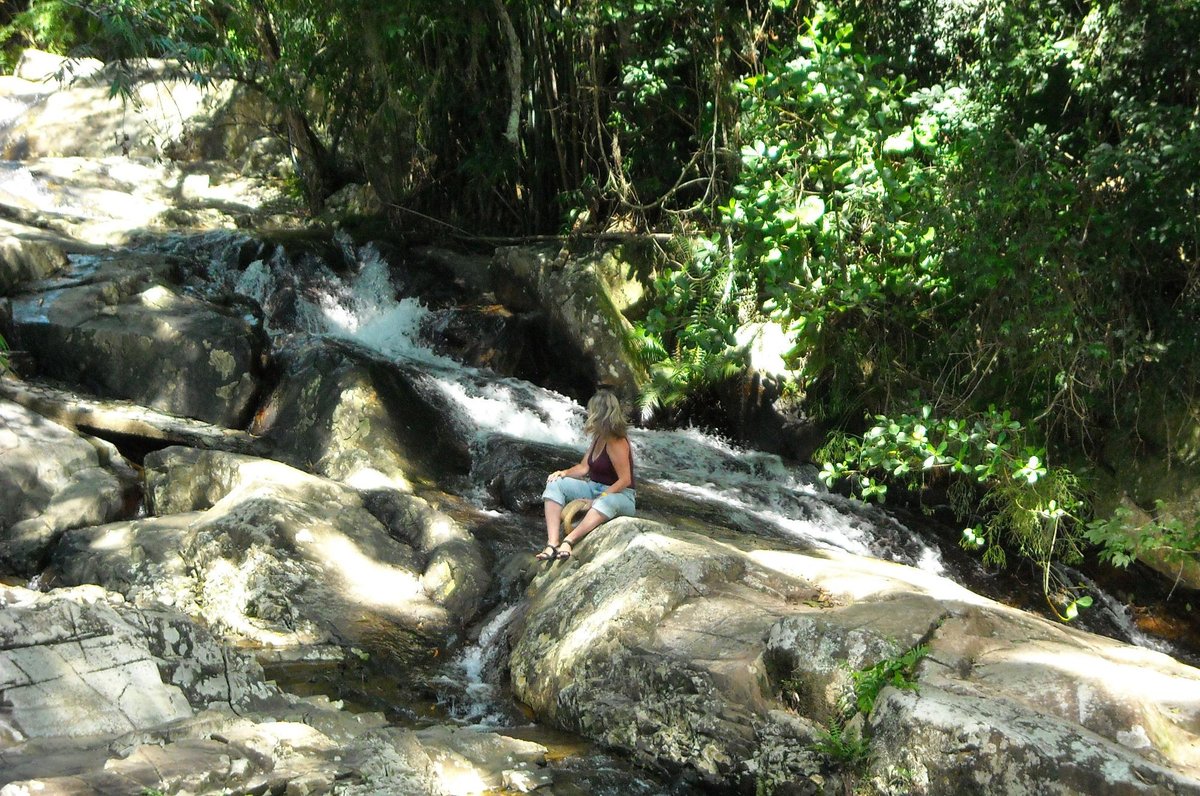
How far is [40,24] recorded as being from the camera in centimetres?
1748

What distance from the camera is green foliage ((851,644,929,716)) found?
4.00 meters

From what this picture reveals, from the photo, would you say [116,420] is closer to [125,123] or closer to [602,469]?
[602,469]

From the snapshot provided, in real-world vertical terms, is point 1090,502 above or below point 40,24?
below

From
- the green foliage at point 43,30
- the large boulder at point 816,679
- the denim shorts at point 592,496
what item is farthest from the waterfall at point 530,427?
the green foliage at point 43,30

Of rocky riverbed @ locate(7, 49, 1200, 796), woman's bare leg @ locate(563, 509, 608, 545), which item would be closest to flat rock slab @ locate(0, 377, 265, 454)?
rocky riverbed @ locate(7, 49, 1200, 796)

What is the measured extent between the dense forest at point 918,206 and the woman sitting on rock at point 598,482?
2.15 meters

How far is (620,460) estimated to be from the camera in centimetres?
612

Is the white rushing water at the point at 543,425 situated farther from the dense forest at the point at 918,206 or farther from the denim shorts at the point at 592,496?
the denim shorts at the point at 592,496

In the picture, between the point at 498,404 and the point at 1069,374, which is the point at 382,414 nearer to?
the point at 498,404

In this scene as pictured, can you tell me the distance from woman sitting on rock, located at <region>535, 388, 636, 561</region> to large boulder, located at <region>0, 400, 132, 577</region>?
10.5 ft

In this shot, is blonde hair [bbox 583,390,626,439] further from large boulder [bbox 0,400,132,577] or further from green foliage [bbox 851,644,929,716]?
large boulder [bbox 0,400,132,577]

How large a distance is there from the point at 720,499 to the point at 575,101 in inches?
220

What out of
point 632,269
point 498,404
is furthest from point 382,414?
point 632,269

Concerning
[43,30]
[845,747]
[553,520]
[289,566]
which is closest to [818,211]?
[553,520]
